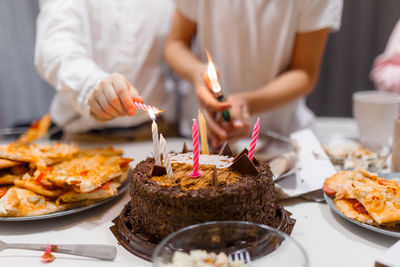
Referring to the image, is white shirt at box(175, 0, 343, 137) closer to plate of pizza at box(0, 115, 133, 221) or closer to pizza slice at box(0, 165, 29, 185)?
plate of pizza at box(0, 115, 133, 221)

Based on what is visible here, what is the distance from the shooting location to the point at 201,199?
812mm

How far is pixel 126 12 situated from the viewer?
1698 millimetres

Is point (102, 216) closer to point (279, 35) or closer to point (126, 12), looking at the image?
point (126, 12)

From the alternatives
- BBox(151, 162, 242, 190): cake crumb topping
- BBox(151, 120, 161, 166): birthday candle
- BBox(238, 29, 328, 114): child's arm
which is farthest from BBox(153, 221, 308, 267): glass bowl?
BBox(238, 29, 328, 114): child's arm

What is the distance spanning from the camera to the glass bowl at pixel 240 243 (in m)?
0.73

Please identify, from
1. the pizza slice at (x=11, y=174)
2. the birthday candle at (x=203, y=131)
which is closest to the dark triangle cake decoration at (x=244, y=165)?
the birthday candle at (x=203, y=131)

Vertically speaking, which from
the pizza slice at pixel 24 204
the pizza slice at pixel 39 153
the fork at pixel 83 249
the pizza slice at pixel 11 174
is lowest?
the fork at pixel 83 249

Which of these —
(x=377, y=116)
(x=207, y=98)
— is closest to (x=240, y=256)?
(x=207, y=98)

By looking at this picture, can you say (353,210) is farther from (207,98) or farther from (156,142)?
(207,98)

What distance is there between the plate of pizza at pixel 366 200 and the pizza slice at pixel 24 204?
77 cm

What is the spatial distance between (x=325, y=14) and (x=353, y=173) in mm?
802

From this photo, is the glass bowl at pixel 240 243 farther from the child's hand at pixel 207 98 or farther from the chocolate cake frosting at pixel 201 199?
the child's hand at pixel 207 98

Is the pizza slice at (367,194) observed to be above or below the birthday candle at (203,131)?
below

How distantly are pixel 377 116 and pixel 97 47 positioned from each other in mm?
1272
